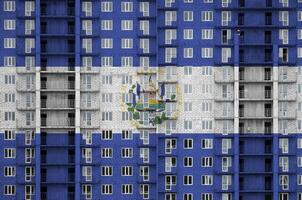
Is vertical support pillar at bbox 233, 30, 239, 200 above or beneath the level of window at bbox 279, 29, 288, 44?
beneath

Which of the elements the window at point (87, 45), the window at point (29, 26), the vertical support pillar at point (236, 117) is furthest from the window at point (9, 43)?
the vertical support pillar at point (236, 117)

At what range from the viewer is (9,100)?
105m

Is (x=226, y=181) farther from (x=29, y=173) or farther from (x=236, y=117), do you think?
(x=29, y=173)

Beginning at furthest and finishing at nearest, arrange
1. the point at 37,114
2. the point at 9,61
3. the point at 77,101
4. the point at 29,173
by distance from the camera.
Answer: the point at 9,61 < the point at 29,173 < the point at 77,101 < the point at 37,114

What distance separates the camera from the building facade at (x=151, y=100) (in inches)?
4126

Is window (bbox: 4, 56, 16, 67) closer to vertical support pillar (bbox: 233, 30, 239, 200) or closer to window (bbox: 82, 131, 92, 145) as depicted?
window (bbox: 82, 131, 92, 145)

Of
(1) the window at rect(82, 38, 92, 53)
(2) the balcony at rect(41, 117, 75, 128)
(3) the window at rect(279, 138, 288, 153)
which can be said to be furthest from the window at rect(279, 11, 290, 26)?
(2) the balcony at rect(41, 117, 75, 128)

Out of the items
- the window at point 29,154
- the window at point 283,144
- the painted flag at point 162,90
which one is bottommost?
the window at point 29,154

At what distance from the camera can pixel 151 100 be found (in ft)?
347

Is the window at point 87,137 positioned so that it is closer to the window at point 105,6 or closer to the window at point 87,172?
the window at point 87,172

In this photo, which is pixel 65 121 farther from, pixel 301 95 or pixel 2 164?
pixel 301 95

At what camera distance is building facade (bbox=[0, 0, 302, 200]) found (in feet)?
344

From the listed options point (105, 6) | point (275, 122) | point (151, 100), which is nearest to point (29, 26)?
point (105, 6)

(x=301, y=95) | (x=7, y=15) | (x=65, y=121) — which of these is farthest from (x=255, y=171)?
(x=7, y=15)
